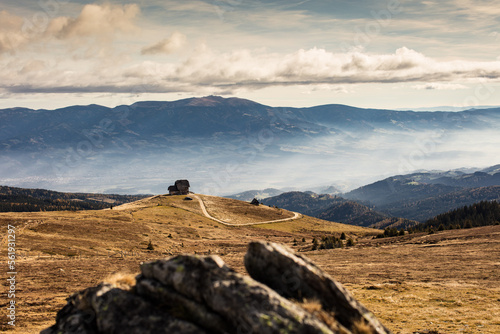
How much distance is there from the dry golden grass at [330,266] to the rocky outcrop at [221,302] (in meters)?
1.86

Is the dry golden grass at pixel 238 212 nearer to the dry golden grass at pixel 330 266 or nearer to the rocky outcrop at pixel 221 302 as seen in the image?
Result: the dry golden grass at pixel 330 266

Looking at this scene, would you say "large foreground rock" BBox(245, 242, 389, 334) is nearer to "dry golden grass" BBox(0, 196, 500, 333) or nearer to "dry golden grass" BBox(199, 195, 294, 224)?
"dry golden grass" BBox(0, 196, 500, 333)

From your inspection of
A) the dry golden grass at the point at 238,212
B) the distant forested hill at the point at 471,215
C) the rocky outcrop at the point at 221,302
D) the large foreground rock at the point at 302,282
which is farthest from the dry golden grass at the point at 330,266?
the distant forested hill at the point at 471,215

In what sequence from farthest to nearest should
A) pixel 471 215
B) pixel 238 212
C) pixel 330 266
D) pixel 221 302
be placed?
1. pixel 238 212
2. pixel 471 215
3. pixel 330 266
4. pixel 221 302

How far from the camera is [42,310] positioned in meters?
26.6

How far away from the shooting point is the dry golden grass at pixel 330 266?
25.7 m

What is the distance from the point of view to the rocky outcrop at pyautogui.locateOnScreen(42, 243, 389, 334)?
1145cm

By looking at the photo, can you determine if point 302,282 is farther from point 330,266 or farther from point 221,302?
point 330,266

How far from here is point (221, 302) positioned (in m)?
12.0

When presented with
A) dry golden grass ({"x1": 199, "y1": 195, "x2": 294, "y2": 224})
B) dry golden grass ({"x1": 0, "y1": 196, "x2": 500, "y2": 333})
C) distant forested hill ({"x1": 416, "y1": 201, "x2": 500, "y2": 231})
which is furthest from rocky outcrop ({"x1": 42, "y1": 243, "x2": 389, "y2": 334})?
distant forested hill ({"x1": 416, "y1": 201, "x2": 500, "y2": 231})

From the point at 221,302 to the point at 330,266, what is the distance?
3992cm

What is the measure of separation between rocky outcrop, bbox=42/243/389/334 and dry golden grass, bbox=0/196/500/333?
1.86 meters

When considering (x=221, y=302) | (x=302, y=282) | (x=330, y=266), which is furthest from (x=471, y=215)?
(x=221, y=302)

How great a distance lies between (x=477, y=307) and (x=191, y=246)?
182 feet
